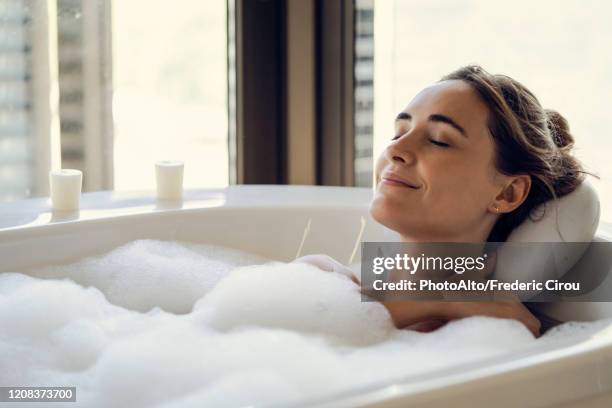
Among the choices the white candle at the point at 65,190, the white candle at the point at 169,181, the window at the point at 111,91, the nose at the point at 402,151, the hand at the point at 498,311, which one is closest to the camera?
the hand at the point at 498,311

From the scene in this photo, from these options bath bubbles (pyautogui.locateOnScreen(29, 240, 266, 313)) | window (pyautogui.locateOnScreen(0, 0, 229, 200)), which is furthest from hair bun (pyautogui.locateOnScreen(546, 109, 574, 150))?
window (pyautogui.locateOnScreen(0, 0, 229, 200))

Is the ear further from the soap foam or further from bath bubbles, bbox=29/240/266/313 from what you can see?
bath bubbles, bbox=29/240/266/313

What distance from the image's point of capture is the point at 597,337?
1.23m

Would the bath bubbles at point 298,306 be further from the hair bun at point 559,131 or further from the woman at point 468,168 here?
the hair bun at point 559,131

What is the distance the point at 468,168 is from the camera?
155 centimetres

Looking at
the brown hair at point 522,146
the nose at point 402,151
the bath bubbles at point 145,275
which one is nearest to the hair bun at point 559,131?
the brown hair at point 522,146

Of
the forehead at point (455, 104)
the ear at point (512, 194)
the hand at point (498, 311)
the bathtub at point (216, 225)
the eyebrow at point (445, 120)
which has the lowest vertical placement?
the hand at point (498, 311)

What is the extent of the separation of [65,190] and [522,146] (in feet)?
3.40

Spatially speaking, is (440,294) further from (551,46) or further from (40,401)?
(551,46)

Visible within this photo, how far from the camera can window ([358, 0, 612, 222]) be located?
2191 mm

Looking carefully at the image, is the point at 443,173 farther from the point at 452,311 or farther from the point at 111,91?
the point at 111,91

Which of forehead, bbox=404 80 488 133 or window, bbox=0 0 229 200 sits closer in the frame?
forehead, bbox=404 80 488 133

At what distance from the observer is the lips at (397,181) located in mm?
1582

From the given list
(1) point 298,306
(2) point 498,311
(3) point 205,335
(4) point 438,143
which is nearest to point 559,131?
(4) point 438,143
